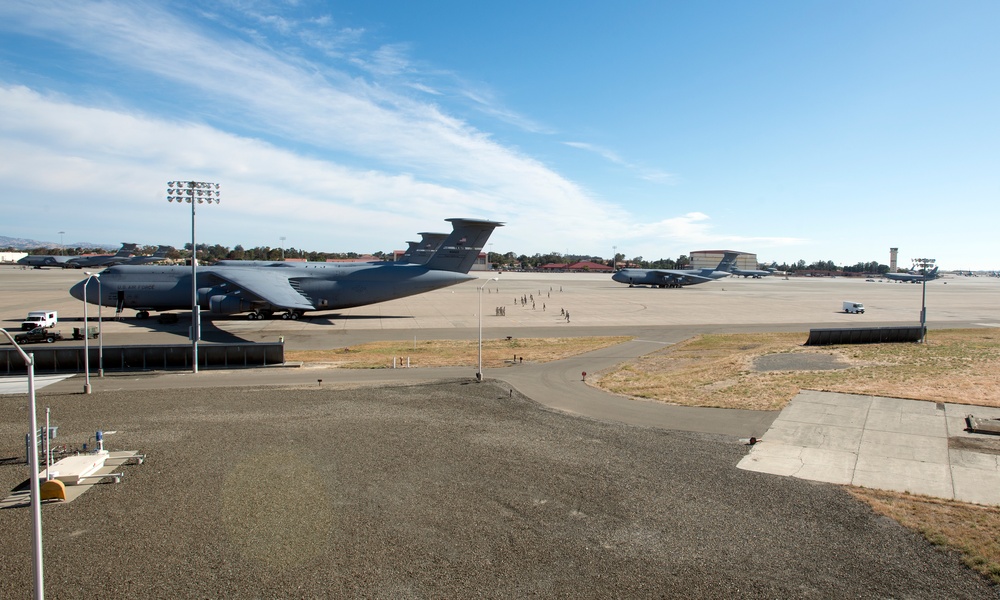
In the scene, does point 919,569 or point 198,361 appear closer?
point 919,569

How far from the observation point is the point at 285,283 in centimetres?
5216

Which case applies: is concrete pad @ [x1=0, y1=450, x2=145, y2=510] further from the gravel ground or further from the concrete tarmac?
the concrete tarmac

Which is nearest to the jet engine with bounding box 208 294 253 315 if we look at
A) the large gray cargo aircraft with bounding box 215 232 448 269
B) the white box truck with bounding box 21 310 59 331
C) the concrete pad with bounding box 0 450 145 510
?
the white box truck with bounding box 21 310 59 331

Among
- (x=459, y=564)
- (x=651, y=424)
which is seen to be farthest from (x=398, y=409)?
(x=459, y=564)

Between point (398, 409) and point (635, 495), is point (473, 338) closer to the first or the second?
point (398, 409)

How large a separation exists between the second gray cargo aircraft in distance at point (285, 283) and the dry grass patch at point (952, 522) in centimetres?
4169

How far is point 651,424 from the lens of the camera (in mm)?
22719

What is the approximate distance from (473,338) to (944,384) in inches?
1172

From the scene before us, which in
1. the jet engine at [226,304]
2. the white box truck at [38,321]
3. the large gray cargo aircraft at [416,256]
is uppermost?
the large gray cargo aircraft at [416,256]

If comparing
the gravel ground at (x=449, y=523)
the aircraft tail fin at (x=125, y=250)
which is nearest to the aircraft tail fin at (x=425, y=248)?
the gravel ground at (x=449, y=523)

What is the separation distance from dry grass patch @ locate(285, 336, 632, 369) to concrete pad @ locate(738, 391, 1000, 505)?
1692 cm

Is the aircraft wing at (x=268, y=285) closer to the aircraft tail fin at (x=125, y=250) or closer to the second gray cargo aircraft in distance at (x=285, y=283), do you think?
the second gray cargo aircraft in distance at (x=285, y=283)

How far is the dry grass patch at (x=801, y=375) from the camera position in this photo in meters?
26.9

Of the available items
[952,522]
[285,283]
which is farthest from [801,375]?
[285,283]
